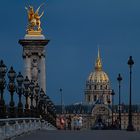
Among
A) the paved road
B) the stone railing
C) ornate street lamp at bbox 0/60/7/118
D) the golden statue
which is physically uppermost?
the golden statue

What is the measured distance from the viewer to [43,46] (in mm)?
151000

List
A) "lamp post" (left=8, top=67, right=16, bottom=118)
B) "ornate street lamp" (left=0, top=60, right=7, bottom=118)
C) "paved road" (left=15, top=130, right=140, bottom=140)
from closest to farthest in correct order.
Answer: "paved road" (left=15, top=130, right=140, bottom=140) → "ornate street lamp" (left=0, top=60, right=7, bottom=118) → "lamp post" (left=8, top=67, right=16, bottom=118)

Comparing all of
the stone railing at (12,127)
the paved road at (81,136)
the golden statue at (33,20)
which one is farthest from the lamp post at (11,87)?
the golden statue at (33,20)

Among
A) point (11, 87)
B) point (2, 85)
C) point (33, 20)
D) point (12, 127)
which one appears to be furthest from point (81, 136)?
point (33, 20)

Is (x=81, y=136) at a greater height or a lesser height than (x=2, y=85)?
lesser

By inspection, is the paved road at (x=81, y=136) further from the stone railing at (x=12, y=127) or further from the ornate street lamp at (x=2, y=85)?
the ornate street lamp at (x=2, y=85)

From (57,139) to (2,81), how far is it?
17.5ft

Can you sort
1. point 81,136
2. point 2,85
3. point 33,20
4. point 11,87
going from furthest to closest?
point 33,20, point 11,87, point 2,85, point 81,136

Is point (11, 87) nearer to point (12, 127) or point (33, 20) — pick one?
point (12, 127)

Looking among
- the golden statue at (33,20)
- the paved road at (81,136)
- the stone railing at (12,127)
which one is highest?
the golden statue at (33,20)

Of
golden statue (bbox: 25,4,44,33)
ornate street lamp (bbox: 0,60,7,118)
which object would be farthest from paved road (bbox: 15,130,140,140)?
golden statue (bbox: 25,4,44,33)

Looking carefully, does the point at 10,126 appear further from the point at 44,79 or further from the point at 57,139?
the point at 44,79

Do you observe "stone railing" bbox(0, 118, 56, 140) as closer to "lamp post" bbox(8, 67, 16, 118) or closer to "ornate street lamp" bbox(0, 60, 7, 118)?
"ornate street lamp" bbox(0, 60, 7, 118)

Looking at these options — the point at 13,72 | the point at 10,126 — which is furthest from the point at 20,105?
the point at 10,126
